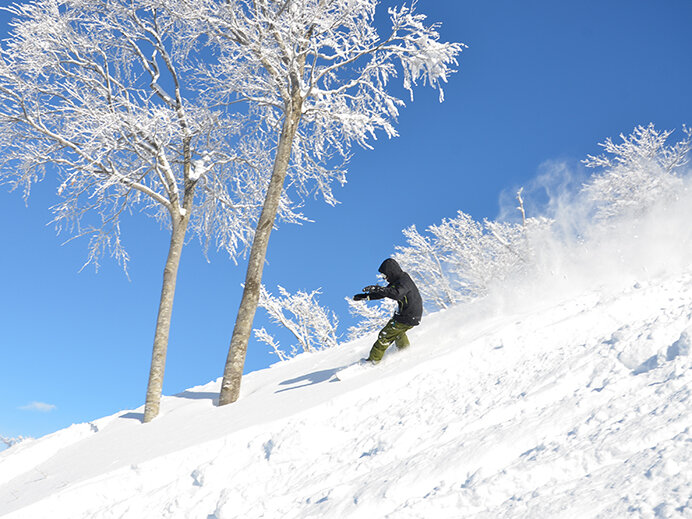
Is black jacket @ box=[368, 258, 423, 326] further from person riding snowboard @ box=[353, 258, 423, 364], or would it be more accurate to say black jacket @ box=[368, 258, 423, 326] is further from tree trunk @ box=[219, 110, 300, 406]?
tree trunk @ box=[219, 110, 300, 406]

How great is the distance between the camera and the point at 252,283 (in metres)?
8.29

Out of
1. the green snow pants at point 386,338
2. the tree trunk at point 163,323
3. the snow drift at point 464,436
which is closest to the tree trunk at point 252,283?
the snow drift at point 464,436

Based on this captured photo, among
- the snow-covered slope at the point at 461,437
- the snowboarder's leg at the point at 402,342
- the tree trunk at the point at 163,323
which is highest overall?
the tree trunk at the point at 163,323

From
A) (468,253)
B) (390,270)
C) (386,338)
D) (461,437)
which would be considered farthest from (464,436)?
(468,253)

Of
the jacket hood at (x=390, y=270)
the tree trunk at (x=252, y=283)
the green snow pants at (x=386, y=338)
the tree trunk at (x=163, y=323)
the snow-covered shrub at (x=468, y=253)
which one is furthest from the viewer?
the snow-covered shrub at (x=468, y=253)

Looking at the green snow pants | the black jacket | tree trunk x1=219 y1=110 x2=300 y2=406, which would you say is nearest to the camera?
the green snow pants

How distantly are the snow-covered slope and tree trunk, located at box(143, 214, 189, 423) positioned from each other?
4.52 ft

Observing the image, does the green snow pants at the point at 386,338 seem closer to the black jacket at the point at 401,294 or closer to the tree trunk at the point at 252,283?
the black jacket at the point at 401,294

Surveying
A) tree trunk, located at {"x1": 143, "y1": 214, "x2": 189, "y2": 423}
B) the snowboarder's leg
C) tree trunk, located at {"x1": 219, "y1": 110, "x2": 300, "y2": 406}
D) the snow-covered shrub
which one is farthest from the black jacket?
the snow-covered shrub

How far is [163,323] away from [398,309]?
4718 millimetres

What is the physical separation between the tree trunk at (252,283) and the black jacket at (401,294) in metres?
2.09

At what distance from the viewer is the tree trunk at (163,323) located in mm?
9031

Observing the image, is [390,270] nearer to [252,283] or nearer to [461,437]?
[252,283]

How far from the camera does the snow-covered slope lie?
2.98 m
